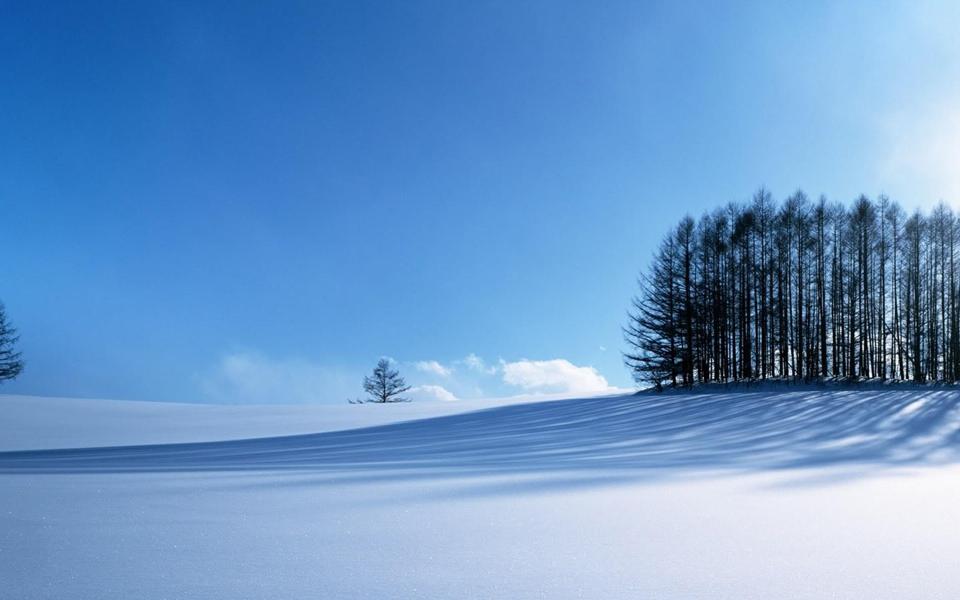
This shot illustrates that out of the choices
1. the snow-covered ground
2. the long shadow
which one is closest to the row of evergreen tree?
the long shadow

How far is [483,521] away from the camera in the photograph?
2053 mm

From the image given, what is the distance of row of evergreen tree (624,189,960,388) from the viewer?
1825cm

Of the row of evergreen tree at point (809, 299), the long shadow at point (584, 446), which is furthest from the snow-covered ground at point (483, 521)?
the row of evergreen tree at point (809, 299)

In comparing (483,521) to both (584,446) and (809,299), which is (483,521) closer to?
(584,446)

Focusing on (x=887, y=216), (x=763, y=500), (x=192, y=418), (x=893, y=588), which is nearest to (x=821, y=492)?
(x=763, y=500)

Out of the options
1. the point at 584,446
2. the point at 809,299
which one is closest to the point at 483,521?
the point at 584,446

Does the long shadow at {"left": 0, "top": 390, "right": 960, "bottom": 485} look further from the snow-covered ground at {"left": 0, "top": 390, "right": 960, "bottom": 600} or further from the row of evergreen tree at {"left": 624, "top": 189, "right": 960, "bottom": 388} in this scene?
the row of evergreen tree at {"left": 624, "top": 189, "right": 960, "bottom": 388}

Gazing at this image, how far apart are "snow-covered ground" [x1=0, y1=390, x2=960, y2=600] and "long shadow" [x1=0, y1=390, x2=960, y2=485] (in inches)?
2.5

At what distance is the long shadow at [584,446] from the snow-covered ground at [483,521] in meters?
0.06

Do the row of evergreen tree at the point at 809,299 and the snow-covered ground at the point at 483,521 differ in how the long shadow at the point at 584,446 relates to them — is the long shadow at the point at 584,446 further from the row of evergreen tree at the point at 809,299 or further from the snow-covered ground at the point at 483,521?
the row of evergreen tree at the point at 809,299

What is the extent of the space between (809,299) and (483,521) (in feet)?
68.1

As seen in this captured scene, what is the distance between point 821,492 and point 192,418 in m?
10.2

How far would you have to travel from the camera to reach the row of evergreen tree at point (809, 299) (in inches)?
719

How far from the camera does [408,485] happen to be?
297 cm
